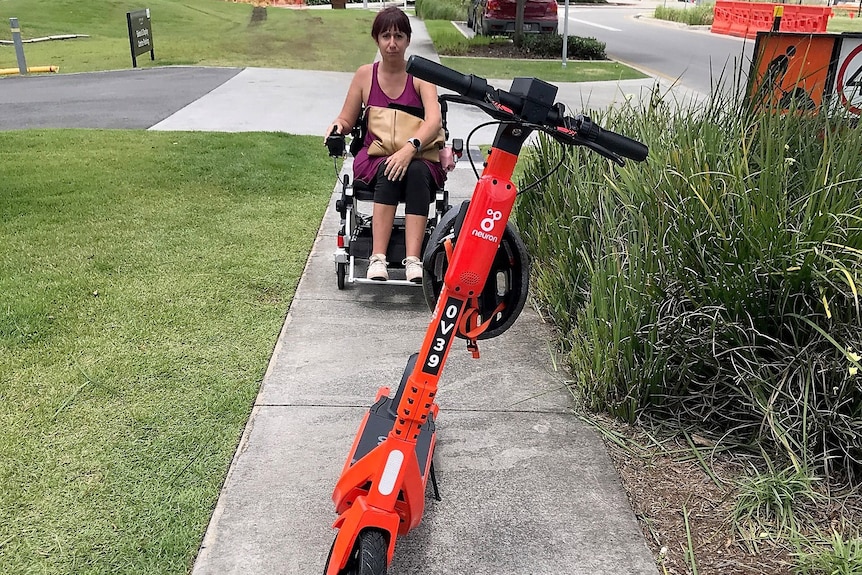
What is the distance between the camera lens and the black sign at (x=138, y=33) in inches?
548

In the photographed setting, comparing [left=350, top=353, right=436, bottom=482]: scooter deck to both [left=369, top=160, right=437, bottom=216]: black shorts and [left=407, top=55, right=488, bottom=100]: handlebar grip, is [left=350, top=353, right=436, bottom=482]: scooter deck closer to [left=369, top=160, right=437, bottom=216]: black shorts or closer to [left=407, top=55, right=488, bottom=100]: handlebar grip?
[left=407, top=55, right=488, bottom=100]: handlebar grip

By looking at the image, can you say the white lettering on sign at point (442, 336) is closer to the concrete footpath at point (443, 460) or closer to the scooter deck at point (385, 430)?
the scooter deck at point (385, 430)

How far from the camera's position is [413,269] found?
13.4 feet

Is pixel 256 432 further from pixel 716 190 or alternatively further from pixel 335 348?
pixel 716 190

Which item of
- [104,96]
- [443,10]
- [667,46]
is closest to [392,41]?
[104,96]

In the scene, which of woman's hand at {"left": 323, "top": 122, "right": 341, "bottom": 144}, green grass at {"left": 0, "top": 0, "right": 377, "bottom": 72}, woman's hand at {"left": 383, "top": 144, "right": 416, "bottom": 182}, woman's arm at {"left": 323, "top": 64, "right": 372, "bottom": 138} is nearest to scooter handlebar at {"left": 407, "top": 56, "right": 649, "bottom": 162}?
woman's hand at {"left": 383, "top": 144, "right": 416, "bottom": 182}

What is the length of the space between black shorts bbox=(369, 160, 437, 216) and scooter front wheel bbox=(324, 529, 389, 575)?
2.39 metres

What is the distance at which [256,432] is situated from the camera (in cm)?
291

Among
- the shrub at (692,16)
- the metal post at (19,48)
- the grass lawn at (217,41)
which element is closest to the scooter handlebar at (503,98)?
the grass lawn at (217,41)

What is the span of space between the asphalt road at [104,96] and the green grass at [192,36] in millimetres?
1313

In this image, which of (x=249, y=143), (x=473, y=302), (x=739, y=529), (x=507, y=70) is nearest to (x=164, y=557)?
(x=473, y=302)

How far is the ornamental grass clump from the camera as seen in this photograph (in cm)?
254

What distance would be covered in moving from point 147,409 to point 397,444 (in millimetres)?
1464

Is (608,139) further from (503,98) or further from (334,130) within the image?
(334,130)
